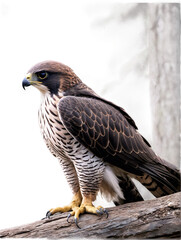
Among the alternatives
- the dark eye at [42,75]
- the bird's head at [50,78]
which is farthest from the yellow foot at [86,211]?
the dark eye at [42,75]

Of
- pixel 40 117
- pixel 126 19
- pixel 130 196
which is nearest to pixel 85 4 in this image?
pixel 126 19

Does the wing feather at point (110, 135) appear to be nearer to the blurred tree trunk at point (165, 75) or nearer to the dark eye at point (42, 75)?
the dark eye at point (42, 75)

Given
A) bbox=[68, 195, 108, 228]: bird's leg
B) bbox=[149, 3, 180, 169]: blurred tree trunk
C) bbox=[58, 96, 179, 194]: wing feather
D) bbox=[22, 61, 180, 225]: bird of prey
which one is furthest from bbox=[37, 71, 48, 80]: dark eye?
bbox=[149, 3, 180, 169]: blurred tree trunk

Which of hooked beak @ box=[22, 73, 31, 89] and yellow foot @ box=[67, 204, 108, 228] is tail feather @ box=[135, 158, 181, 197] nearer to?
yellow foot @ box=[67, 204, 108, 228]

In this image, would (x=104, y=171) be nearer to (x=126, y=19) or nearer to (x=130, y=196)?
(x=130, y=196)

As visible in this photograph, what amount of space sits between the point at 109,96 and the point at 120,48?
0.46 metres

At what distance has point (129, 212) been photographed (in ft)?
6.24

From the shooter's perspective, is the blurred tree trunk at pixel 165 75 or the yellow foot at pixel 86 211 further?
the blurred tree trunk at pixel 165 75

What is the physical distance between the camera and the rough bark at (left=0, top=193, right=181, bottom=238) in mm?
1793

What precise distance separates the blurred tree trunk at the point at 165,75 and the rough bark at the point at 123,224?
109 centimetres

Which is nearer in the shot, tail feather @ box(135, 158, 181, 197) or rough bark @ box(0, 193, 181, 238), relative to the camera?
rough bark @ box(0, 193, 181, 238)

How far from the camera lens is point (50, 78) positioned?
6.32 ft

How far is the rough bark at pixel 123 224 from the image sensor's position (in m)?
1.79

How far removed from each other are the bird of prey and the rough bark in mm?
72
